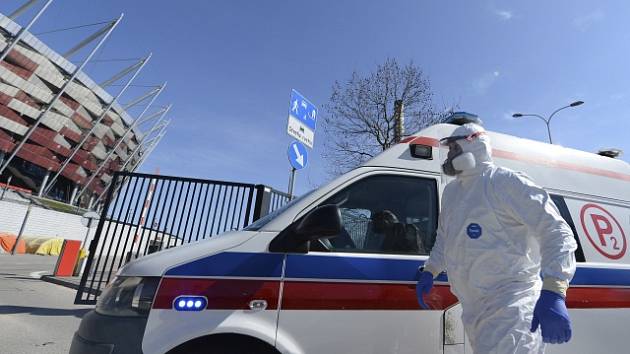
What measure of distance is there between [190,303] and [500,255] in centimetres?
165

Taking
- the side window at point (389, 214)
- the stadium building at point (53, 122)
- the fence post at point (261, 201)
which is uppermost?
the stadium building at point (53, 122)

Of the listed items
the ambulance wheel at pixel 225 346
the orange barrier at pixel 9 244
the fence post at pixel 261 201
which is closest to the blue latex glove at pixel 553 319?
the ambulance wheel at pixel 225 346

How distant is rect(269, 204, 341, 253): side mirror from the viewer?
1.85 meters

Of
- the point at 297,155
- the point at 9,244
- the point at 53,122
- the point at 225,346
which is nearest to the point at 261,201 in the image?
the point at 297,155

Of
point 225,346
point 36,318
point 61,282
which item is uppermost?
point 225,346

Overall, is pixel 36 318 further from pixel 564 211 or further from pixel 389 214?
pixel 564 211

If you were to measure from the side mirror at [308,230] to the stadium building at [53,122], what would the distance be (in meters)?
46.1

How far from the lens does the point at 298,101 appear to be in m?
6.66

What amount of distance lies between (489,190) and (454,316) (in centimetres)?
83

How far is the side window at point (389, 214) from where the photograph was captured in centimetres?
230

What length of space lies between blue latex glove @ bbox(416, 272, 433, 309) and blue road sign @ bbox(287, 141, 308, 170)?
14.0 ft

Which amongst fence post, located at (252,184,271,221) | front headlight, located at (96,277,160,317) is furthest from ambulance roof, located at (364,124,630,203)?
fence post, located at (252,184,271,221)

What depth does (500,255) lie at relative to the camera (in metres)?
1.80

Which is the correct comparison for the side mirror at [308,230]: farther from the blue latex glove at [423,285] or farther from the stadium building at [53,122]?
the stadium building at [53,122]
